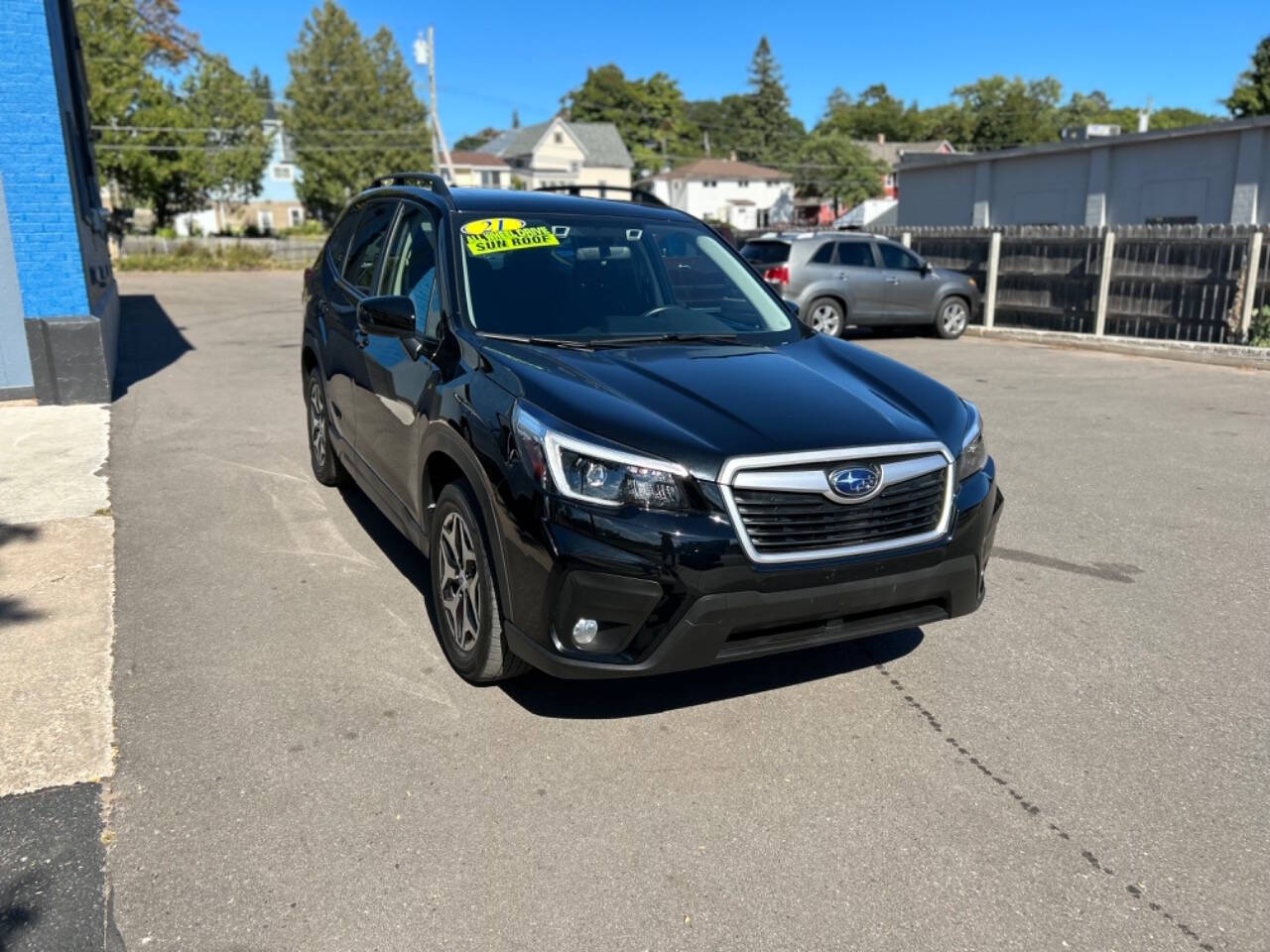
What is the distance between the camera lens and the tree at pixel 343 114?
63.4 m

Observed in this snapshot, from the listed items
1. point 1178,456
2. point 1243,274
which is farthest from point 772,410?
point 1243,274

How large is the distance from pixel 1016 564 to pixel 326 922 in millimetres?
4025

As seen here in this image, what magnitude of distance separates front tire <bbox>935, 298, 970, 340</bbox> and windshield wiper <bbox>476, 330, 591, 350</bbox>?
13715mm

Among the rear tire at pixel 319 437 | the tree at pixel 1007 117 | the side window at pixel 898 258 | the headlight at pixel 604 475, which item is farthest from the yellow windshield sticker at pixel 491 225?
the tree at pixel 1007 117

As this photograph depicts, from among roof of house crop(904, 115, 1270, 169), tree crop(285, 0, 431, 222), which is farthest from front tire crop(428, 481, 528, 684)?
tree crop(285, 0, 431, 222)

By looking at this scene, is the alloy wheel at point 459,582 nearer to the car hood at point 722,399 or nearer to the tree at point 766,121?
the car hood at point 722,399

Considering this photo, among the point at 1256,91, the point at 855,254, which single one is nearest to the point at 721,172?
the point at 1256,91

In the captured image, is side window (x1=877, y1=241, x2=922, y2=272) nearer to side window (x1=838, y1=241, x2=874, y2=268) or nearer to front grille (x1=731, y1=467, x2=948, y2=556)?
side window (x1=838, y1=241, x2=874, y2=268)

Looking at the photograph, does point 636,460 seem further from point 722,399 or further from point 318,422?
point 318,422

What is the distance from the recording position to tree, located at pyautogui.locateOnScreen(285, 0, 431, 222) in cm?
6341

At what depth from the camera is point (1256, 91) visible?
158 feet

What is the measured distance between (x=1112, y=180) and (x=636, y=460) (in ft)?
80.8

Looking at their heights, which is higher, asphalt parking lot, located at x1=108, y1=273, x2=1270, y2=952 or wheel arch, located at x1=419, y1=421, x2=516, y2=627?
Answer: wheel arch, located at x1=419, y1=421, x2=516, y2=627

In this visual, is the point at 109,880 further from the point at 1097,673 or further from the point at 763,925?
the point at 1097,673
